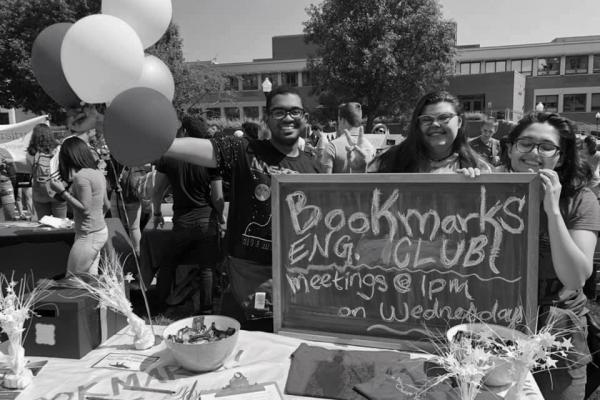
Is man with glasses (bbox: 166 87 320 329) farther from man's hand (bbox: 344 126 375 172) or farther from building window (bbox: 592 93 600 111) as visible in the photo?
building window (bbox: 592 93 600 111)

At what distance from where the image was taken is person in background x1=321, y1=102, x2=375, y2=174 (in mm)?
3826

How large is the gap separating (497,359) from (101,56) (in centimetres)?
199

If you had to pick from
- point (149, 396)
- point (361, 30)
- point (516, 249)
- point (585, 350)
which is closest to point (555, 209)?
point (516, 249)

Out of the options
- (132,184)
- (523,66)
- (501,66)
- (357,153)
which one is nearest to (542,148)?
(357,153)

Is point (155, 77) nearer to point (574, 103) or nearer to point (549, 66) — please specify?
point (574, 103)

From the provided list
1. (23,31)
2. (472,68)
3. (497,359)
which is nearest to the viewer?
(497,359)

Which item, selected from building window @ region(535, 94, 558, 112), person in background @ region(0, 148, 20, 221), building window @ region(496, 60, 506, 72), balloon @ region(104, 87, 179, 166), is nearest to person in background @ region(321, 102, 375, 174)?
balloon @ region(104, 87, 179, 166)

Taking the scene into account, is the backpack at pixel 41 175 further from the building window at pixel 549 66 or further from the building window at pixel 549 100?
the building window at pixel 549 66

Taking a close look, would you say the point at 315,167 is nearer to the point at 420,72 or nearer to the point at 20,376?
the point at 20,376

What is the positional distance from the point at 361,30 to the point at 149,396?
23739 millimetres

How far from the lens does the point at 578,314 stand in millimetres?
1635

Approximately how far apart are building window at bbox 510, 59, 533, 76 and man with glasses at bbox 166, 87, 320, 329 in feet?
143

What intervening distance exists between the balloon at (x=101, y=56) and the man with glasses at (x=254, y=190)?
23.4 inches

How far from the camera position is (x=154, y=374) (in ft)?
4.73
